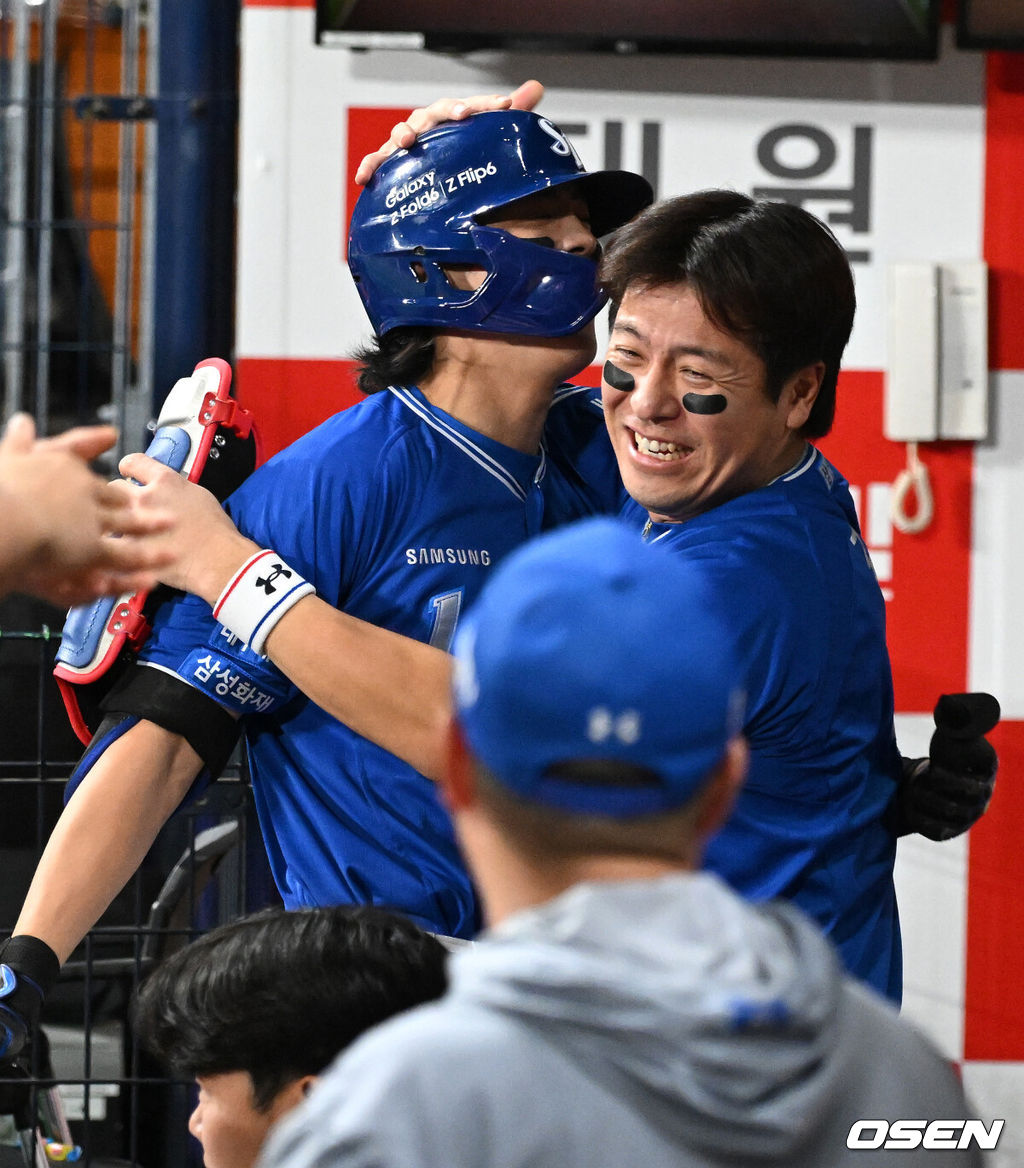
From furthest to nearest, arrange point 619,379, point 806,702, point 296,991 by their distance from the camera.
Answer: point 619,379 → point 806,702 → point 296,991

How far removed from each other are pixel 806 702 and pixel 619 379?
17.4 inches

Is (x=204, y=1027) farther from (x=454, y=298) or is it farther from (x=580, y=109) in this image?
(x=580, y=109)

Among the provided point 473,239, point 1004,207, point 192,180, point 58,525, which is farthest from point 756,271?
point 192,180

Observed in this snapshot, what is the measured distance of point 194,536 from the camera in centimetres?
177

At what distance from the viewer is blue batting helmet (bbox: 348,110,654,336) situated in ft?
6.37

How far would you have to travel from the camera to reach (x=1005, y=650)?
9.12 ft

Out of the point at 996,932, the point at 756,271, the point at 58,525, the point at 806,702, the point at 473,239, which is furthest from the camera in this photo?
the point at 996,932

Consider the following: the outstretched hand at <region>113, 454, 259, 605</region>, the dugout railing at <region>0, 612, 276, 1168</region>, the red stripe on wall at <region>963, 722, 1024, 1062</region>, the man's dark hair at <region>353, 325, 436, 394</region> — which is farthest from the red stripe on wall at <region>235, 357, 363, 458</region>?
the red stripe on wall at <region>963, 722, 1024, 1062</region>

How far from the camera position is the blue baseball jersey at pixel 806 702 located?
161cm

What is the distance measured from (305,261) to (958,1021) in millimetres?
1705

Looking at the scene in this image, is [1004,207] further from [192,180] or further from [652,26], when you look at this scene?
[192,180]

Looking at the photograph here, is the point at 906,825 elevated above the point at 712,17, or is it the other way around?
the point at 712,17

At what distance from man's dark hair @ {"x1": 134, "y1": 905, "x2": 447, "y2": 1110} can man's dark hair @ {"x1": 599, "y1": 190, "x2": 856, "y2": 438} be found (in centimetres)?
73

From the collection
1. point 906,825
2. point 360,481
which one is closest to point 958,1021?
point 906,825
